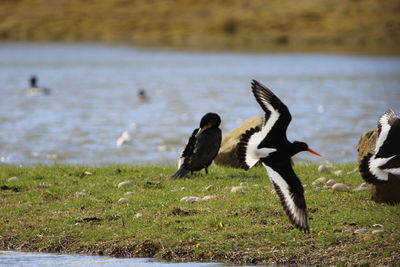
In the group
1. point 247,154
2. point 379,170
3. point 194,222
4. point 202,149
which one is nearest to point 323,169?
point 202,149

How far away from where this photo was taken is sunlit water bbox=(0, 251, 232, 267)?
34.3 feet

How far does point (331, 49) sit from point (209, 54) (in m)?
11.9

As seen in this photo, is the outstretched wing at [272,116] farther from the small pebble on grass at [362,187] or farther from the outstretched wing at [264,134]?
the small pebble on grass at [362,187]

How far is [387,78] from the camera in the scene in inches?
2002

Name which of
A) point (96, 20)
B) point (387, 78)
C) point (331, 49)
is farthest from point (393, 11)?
point (387, 78)

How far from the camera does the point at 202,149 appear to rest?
48.6 feet

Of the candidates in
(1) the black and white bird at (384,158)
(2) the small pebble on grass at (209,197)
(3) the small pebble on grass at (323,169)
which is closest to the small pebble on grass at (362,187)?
(1) the black and white bird at (384,158)

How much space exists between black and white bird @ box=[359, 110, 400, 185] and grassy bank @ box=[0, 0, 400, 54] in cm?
6770

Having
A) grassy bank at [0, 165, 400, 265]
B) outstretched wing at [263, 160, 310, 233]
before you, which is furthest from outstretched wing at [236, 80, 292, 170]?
grassy bank at [0, 165, 400, 265]

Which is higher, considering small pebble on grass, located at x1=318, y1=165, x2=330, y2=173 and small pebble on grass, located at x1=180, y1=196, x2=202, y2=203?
small pebble on grass, located at x1=180, y1=196, x2=202, y2=203

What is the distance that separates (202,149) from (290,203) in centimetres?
462

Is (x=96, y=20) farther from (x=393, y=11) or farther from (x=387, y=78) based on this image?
(x=387, y=78)

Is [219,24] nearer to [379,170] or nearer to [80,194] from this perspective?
[80,194]

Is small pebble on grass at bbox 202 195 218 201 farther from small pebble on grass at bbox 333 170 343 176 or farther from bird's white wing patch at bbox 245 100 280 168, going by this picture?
small pebble on grass at bbox 333 170 343 176
